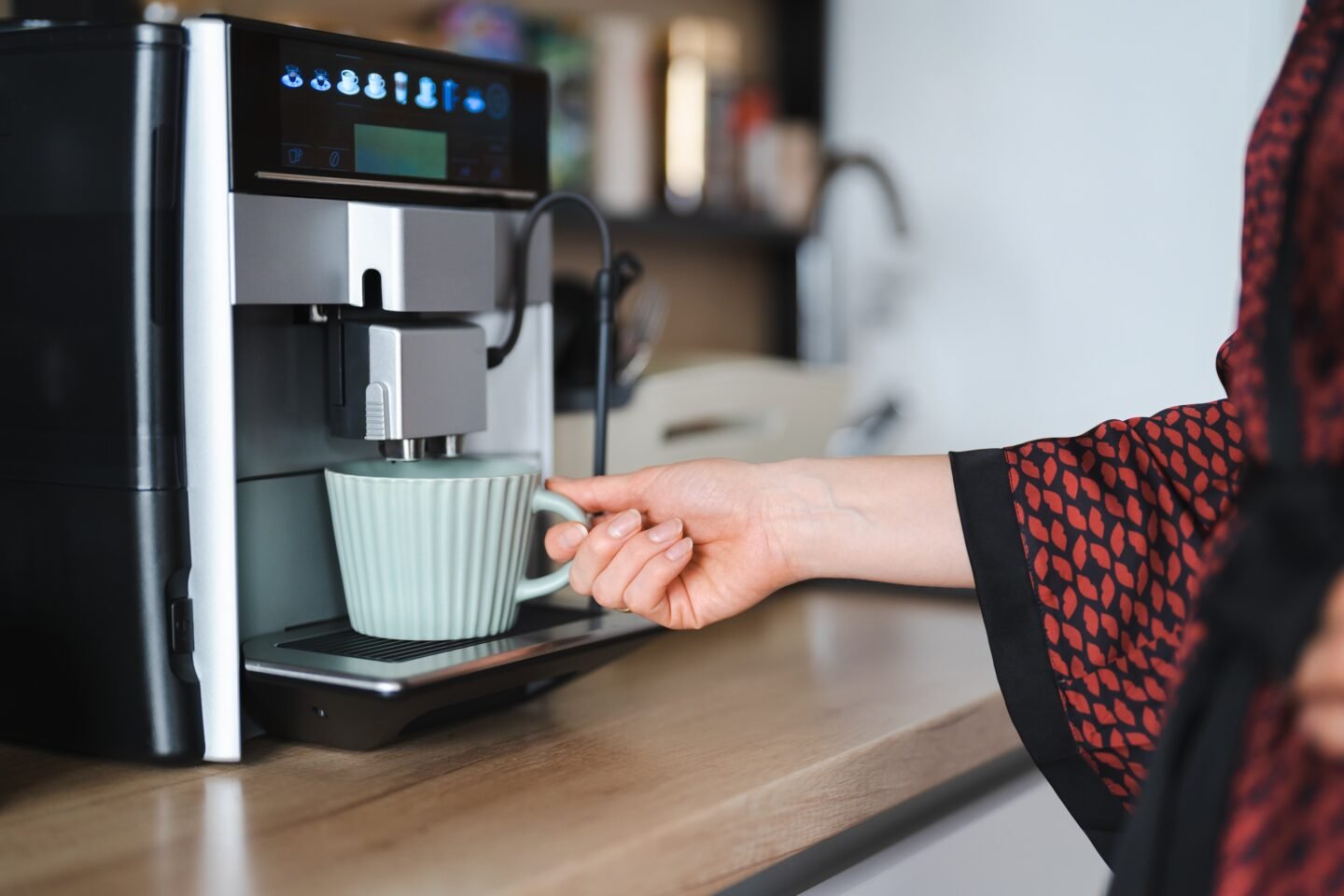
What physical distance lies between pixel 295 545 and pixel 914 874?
1.42 feet

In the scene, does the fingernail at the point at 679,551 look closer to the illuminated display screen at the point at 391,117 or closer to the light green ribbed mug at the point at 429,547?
the light green ribbed mug at the point at 429,547

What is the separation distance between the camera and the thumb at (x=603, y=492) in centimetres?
86

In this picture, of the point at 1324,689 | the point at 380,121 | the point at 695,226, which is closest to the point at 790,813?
the point at 1324,689

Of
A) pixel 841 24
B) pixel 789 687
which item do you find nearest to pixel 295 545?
pixel 789 687

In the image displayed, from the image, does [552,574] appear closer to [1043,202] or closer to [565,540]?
[565,540]

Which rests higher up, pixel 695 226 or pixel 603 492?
pixel 695 226

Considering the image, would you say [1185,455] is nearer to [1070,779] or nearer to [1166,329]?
[1070,779]

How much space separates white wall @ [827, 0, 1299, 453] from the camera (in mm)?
1614

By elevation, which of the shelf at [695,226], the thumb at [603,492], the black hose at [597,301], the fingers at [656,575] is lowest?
the fingers at [656,575]

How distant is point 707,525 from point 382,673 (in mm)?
246

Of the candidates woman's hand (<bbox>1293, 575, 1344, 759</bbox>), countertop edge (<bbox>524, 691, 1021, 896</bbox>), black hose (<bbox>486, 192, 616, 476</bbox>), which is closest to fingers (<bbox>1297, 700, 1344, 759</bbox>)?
woman's hand (<bbox>1293, 575, 1344, 759</bbox>)

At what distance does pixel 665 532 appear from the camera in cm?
80

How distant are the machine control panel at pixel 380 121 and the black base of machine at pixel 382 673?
0.80ft

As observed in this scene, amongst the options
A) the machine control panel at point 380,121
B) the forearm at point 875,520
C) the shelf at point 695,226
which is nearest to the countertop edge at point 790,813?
the forearm at point 875,520
